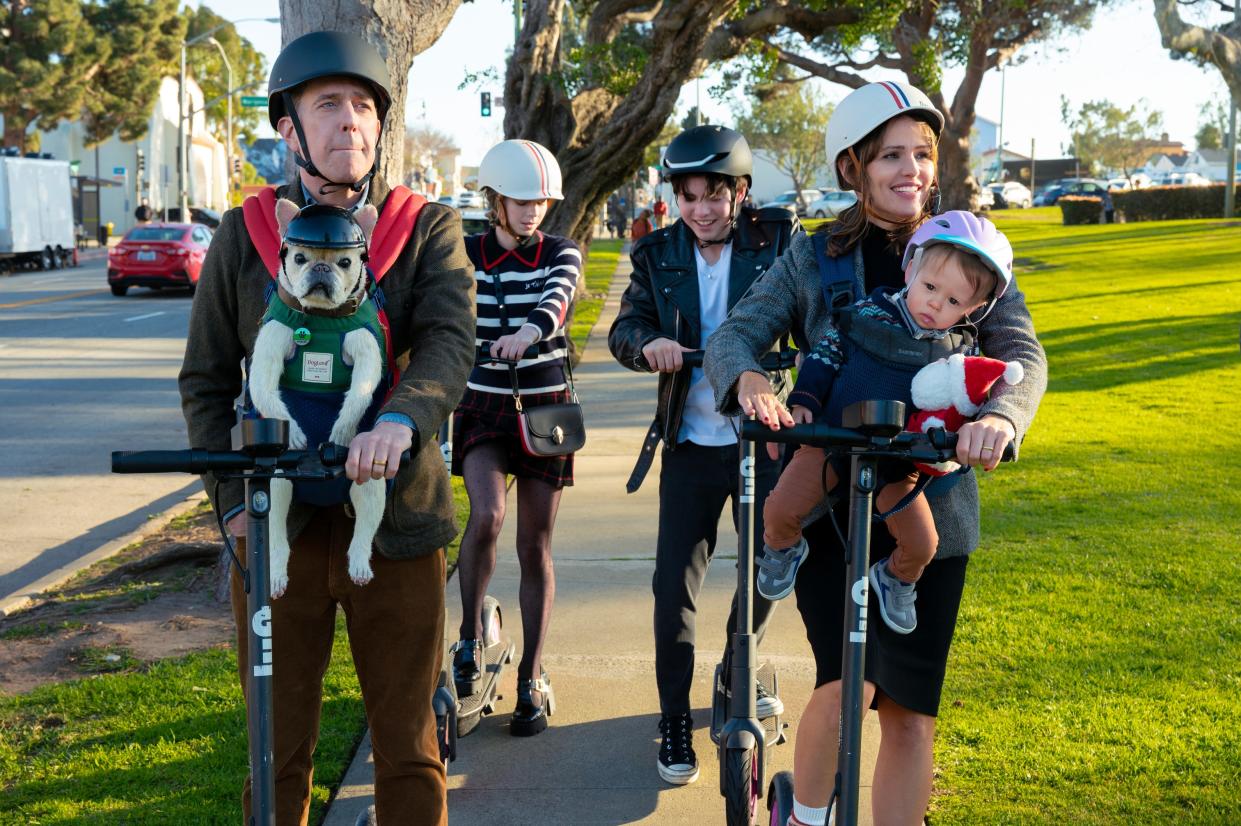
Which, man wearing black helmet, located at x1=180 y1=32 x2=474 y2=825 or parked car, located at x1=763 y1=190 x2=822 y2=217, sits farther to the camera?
parked car, located at x1=763 y1=190 x2=822 y2=217

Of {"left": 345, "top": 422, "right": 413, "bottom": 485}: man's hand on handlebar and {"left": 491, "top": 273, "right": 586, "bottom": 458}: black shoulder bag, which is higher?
{"left": 345, "top": 422, "right": 413, "bottom": 485}: man's hand on handlebar

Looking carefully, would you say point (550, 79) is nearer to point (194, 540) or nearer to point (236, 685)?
point (194, 540)

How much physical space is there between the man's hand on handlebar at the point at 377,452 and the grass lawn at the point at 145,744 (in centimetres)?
202

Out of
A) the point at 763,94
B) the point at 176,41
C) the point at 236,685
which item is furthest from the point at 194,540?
the point at 176,41

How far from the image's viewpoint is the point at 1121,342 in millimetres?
17062

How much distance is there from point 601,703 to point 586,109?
1177cm

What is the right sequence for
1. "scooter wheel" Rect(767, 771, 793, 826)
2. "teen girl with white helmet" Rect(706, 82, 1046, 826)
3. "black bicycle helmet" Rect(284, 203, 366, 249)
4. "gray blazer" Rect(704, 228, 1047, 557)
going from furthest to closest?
"scooter wheel" Rect(767, 771, 793, 826)
"teen girl with white helmet" Rect(706, 82, 1046, 826)
"gray blazer" Rect(704, 228, 1047, 557)
"black bicycle helmet" Rect(284, 203, 366, 249)

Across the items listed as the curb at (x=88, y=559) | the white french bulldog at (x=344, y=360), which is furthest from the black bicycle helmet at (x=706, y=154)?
the curb at (x=88, y=559)

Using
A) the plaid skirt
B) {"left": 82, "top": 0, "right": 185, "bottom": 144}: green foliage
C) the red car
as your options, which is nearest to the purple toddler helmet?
the plaid skirt

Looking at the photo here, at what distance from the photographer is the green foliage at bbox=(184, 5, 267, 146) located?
3376 inches

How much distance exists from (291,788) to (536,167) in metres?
2.54

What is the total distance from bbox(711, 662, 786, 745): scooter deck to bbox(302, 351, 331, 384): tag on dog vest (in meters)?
1.81

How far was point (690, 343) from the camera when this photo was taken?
4.46 m

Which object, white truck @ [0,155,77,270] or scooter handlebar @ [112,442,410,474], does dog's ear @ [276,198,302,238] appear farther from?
white truck @ [0,155,77,270]
